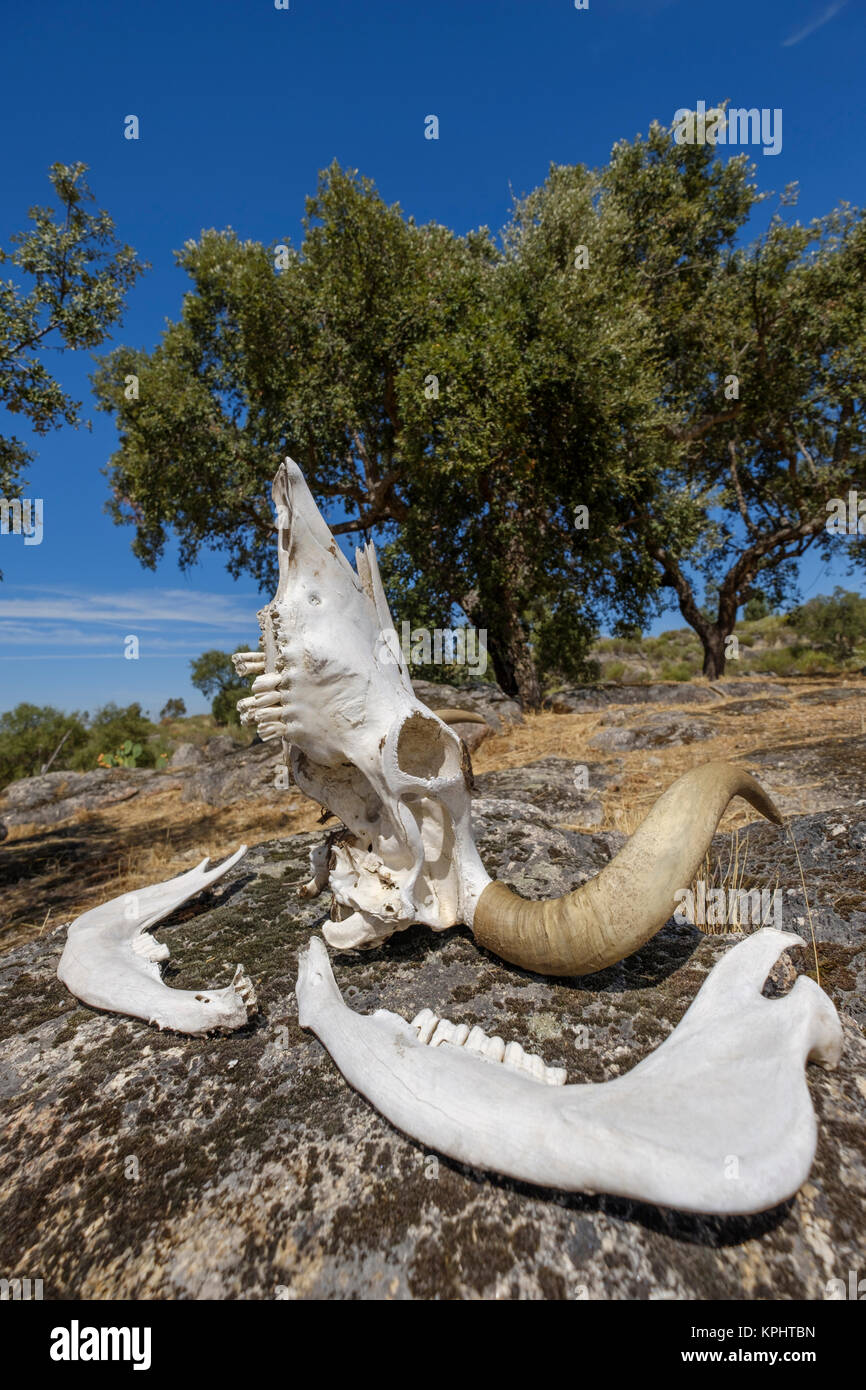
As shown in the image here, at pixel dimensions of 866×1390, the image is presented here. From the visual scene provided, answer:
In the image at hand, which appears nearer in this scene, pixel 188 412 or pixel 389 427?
pixel 188 412

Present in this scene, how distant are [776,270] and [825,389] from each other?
2732mm

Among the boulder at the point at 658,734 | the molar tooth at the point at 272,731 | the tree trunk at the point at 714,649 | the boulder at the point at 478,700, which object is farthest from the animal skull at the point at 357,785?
the tree trunk at the point at 714,649

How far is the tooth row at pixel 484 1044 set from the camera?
4.48 feet

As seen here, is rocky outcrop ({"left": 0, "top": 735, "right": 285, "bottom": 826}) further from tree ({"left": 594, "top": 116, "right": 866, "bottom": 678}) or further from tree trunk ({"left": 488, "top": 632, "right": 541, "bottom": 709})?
tree ({"left": 594, "top": 116, "right": 866, "bottom": 678})

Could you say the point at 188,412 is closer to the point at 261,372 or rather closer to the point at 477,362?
the point at 261,372

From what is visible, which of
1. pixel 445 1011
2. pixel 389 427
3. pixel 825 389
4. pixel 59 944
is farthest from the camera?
pixel 825 389

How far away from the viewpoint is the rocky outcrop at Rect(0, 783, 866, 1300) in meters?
0.97

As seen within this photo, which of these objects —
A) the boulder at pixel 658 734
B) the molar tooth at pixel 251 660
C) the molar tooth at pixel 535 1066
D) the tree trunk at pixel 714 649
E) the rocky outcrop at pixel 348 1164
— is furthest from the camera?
the tree trunk at pixel 714 649

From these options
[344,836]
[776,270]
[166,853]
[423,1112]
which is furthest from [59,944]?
[776,270]

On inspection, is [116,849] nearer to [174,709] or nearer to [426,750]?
[426,750]

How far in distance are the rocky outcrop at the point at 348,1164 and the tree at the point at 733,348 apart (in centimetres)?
1072

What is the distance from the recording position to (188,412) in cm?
961

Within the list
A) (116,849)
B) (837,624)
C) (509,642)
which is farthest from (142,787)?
(837,624)

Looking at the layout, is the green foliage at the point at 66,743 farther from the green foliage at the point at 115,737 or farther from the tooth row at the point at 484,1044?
the tooth row at the point at 484,1044
